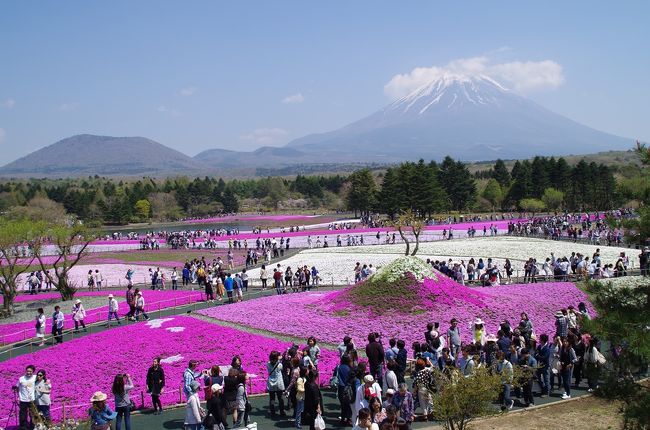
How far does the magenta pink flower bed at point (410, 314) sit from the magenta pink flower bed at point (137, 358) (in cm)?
202

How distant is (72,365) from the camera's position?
2000 centimetres

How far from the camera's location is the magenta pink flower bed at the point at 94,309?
85.5ft

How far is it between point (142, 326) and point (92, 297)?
1285 cm

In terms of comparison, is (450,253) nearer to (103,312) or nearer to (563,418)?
(103,312)

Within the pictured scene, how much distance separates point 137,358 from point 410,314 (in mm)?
10520

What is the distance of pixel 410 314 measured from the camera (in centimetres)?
2330

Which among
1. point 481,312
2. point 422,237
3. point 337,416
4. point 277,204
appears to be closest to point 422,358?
point 337,416

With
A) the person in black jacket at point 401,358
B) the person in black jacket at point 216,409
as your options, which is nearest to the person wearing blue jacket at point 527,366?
the person in black jacket at point 401,358

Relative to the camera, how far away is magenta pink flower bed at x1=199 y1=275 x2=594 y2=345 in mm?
22391

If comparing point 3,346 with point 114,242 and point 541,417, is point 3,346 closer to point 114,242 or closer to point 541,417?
point 541,417

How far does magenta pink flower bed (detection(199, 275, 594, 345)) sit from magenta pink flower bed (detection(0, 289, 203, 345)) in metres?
4.28

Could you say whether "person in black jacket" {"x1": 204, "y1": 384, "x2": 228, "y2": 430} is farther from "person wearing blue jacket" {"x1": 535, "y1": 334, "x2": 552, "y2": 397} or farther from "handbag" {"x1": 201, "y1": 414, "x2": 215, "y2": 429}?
"person wearing blue jacket" {"x1": 535, "y1": 334, "x2": 552, "y2": 397}

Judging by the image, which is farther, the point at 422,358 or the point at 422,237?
the point at 422,237

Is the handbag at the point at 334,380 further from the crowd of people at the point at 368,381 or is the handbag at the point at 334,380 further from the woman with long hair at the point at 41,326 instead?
the woman with long hair at the point at 41,326
